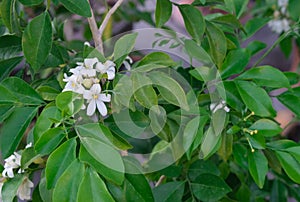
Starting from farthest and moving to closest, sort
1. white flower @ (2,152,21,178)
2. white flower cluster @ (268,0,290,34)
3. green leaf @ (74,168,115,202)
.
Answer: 1. white flower cluster @ (268,0,290,34)
2. white flower @ (2,152,21,178)
3. green leaf @ (74,168,115,202)

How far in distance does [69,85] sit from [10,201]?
0.14 metres

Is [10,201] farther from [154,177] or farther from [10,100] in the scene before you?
[154,177]

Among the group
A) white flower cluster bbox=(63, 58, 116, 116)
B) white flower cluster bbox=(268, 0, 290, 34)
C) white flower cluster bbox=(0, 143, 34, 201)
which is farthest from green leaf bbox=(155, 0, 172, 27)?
white flower cluster bbox=(268, 0, 290, 34)

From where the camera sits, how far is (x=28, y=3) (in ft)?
1.70

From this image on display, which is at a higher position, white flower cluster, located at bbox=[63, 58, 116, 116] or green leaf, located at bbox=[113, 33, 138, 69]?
green leaf, located at bbox=[113, 33, 138, 69]

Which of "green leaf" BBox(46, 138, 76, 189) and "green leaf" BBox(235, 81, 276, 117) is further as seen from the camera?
"green leaf" BBox(235, 81, 276, 117)

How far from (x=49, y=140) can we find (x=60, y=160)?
23 mm

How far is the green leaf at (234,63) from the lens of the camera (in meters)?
0.64

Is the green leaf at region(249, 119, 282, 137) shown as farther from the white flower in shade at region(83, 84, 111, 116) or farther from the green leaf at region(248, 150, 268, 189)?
the white flower in shade at region(83, 84, 111, 116)

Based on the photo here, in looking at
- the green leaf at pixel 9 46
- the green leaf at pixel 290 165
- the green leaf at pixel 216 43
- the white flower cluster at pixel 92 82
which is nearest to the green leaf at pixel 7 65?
the green leaf at pixel 9 46

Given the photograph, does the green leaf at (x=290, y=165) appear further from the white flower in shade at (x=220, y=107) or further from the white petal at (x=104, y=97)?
the white petal at (x=104, y=97)

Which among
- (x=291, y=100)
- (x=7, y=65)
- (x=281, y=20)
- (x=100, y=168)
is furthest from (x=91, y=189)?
(x=281, y=20)

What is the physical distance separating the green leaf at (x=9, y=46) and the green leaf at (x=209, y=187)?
297 mm

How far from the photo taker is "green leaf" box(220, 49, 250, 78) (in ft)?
2.09
